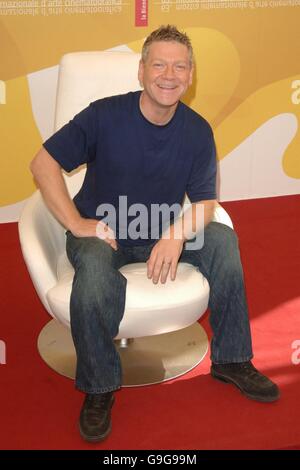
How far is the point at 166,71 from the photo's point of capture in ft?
5.76

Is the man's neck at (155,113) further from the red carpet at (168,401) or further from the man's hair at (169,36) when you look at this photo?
the red carpet at (168,401)

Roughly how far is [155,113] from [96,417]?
902mm

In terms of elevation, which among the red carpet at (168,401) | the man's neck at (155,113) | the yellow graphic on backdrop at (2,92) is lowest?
the red carpet at (168,401)

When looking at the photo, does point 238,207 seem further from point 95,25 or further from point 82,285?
point 82,285

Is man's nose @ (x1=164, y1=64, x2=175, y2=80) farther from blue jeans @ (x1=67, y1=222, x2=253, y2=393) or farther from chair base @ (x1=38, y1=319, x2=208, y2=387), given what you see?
chair base @ (x1=38, y1=319, x2=208, y2=387)

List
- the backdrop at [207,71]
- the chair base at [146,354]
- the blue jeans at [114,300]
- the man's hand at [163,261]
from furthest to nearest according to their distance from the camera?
the backdrop at [207,71]
the chair base at [146,354]
the man's hand at [163,261]
the blue jeans at [114,300]

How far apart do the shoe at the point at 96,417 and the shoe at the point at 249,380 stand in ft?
1.26

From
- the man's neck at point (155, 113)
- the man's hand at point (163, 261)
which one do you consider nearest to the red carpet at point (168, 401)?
the man's hand at point (163, 261)

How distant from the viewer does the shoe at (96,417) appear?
1663 mm

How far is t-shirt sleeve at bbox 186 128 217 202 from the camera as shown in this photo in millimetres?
1880

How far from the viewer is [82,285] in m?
1.60

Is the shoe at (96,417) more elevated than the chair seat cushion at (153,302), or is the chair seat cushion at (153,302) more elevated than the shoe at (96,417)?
the chair seat cushion at (153,302)

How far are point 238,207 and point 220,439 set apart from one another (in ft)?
6.35
